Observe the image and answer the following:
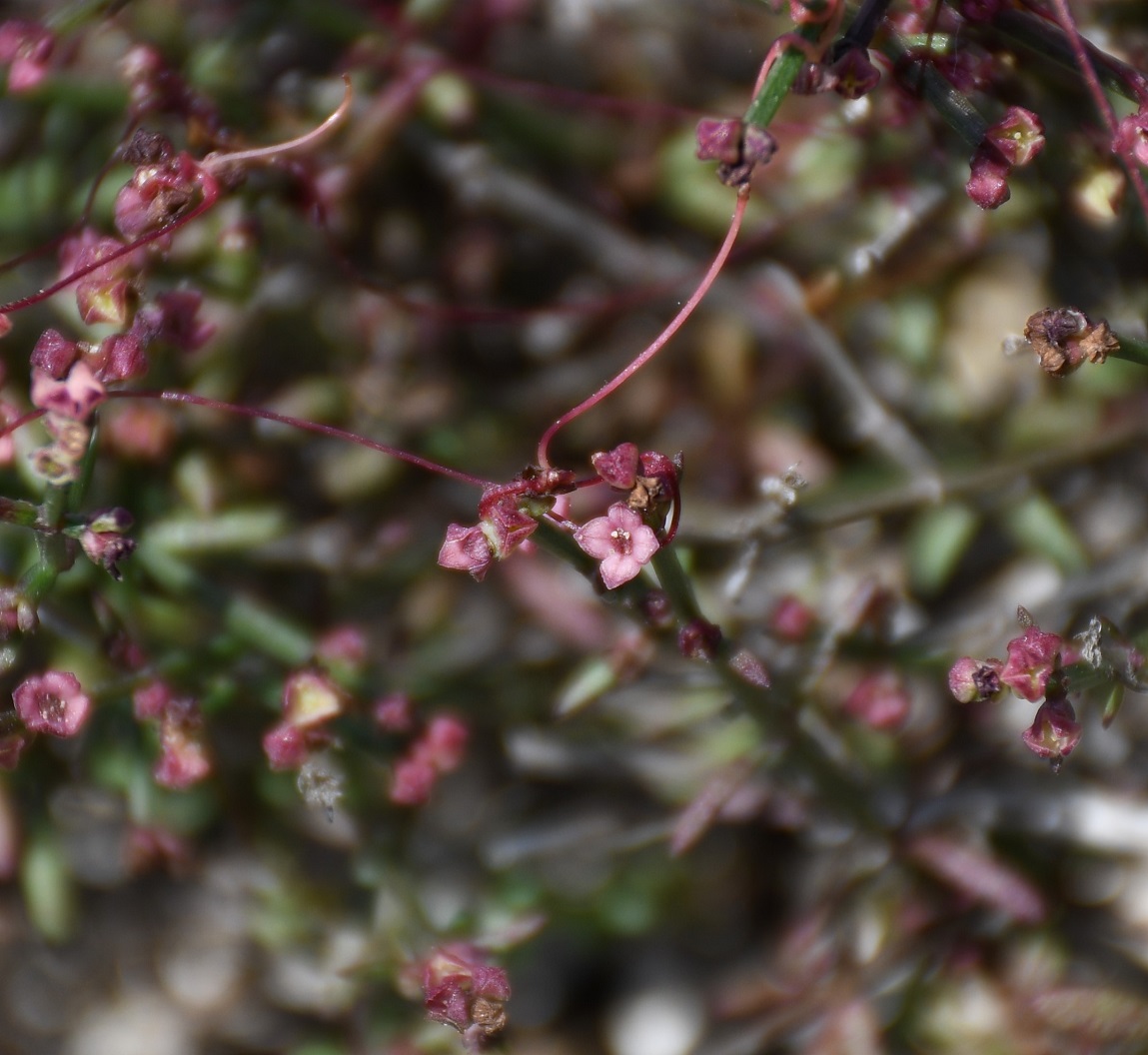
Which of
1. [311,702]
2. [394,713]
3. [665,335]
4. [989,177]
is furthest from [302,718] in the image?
[989,177]

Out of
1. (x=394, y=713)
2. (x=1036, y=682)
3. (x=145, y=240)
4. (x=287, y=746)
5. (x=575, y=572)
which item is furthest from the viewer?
(x=575, y=572)

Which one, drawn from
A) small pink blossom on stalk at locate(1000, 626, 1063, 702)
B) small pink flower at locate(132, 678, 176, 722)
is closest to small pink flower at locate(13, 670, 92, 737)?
small pink flower at locate(132, 678, 176, 722)

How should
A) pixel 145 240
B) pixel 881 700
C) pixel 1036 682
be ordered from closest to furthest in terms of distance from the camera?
1. pixel 1036 682
2. pixel 145 240
3. pixel 881 700

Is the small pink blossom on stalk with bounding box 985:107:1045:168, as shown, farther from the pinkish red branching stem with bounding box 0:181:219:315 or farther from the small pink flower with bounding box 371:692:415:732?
the small pink flower with bounding box 371:692:415:732

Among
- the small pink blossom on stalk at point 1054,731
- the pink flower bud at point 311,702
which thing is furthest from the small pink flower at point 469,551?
the small pink blossom on stalk at point 1054,731

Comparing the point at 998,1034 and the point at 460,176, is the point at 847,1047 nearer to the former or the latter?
the point at 998,1034

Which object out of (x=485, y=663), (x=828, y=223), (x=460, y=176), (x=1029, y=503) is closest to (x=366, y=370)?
(x=460, y=176)

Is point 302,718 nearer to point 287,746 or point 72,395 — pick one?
point 287,746
